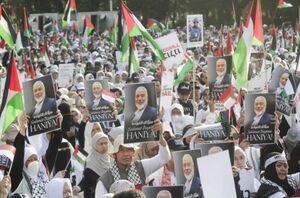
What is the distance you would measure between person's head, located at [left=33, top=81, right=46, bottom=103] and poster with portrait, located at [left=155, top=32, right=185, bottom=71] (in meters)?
5.76

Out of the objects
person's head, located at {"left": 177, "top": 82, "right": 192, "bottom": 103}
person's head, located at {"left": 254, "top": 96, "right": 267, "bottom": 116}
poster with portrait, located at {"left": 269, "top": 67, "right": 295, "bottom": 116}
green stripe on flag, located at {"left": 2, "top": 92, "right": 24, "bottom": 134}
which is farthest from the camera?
person's head, located at {"left": 177, "top": 82, "right": 192, "bottom": 103}

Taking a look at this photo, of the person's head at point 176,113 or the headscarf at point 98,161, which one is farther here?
the person's head at point 176,113

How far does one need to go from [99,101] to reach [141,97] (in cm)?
357

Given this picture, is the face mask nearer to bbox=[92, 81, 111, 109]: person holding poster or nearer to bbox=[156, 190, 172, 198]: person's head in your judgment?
bbox=[92, 81, 111, 109]: person holding poster

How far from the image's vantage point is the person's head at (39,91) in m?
8.44

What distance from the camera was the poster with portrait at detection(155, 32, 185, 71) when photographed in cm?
1420

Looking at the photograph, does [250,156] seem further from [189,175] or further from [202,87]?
[202,87]

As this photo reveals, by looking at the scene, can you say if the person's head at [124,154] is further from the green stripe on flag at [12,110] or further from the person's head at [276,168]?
the person's head at [276,168]

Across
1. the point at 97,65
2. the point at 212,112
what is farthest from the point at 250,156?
the point at 97,65

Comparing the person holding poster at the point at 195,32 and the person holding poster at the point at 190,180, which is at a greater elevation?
the person holding poster at the point at 195,32

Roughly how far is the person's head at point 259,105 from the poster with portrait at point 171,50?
4.99 meters

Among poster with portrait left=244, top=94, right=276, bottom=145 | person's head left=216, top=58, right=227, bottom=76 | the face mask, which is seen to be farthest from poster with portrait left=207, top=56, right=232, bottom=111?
poster with portrait left=244, top=94, right=276, bottom=145

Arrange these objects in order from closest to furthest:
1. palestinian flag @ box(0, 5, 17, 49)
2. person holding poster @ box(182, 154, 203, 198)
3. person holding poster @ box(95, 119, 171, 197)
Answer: person holding poster @ box(182, 154, 203, 198), person holding poster @ box(95, 119, 171, 197), palestinian flag @ box(0, 5, 17, 49)

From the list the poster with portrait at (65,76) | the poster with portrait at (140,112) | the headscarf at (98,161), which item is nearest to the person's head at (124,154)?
the poster with portrait at (140,112)
